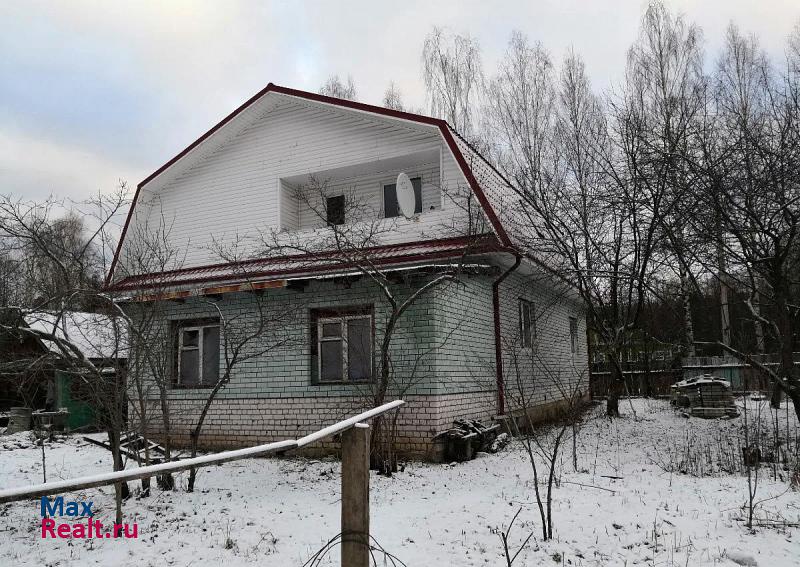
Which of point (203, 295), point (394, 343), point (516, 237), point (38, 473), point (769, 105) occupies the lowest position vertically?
point (38, 473)

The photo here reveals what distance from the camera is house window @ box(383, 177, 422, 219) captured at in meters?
10.6

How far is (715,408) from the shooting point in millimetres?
12414

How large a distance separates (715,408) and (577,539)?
29.9 feet

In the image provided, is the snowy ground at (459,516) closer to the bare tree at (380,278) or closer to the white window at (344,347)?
the bare tree at (380,278)

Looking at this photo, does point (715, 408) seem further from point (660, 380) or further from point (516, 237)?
point (660, 380)

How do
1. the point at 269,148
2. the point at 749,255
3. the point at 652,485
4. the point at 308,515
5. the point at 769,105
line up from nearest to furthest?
the point at 308,515 → the point at 652,485 → the point at 749,255 → the point at 769,105 → the point at 269,148

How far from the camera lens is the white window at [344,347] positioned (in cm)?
938

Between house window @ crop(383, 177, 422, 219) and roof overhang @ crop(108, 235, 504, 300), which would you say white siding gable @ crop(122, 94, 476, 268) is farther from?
roof overhang @ crop(108, 235, 504, 300)

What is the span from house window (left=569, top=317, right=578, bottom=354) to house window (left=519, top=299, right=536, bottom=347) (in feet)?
12.7

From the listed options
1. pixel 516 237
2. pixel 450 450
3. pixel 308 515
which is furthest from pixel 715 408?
pixel 308 515

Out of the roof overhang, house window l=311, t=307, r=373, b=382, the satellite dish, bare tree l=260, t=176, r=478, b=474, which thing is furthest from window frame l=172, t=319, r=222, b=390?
the satellite dish

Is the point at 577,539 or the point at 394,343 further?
the point at 394,343

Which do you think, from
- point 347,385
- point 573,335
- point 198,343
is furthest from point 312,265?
point 573,335

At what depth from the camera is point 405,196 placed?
31.8 feet
